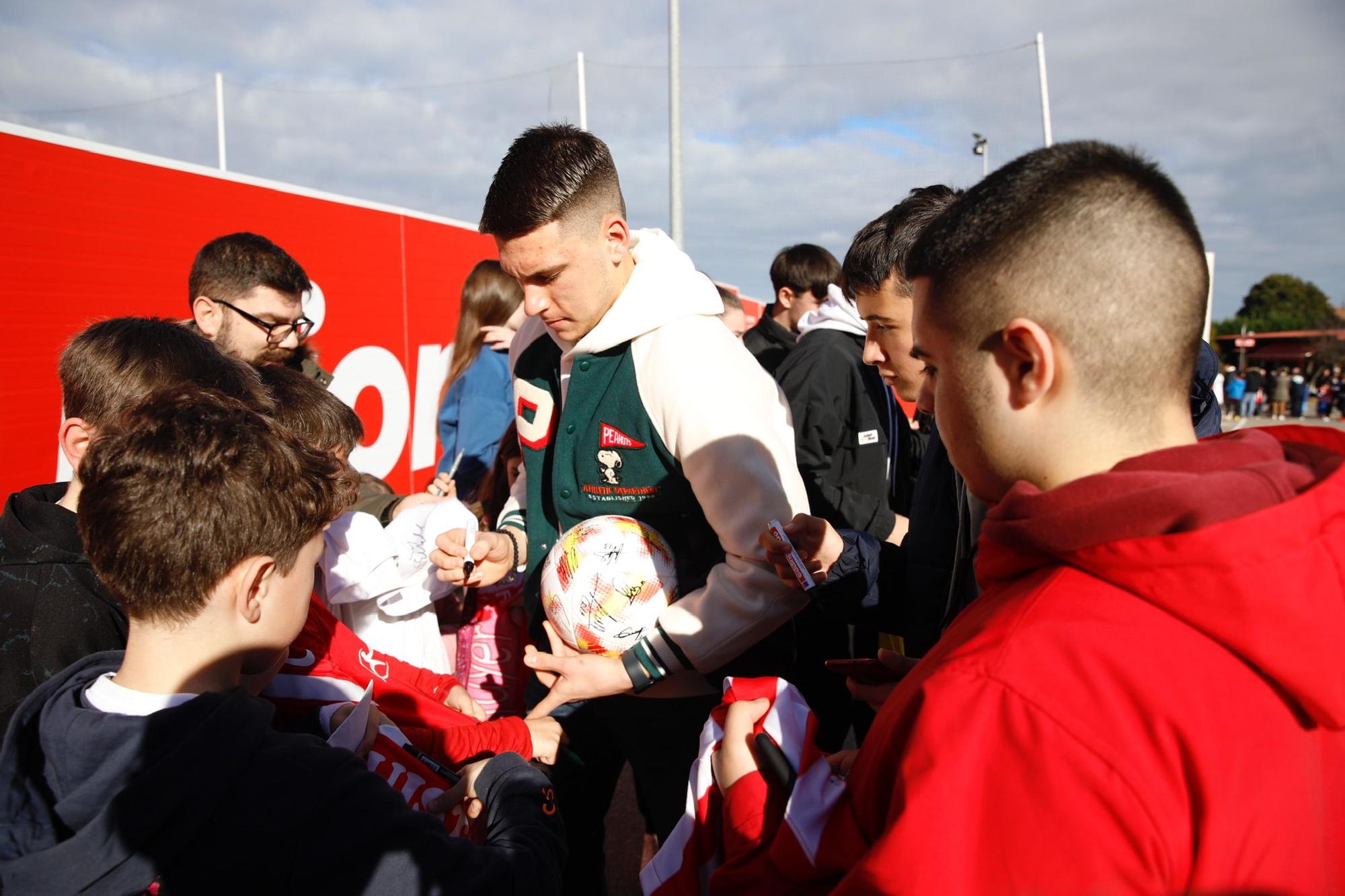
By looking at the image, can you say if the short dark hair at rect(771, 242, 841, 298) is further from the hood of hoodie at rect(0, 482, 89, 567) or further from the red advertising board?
the hood of hoodie at rect(0, 482, 89, 567)

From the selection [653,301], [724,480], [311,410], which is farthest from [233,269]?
[724,480]

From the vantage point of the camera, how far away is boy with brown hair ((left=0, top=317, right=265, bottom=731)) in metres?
1.67

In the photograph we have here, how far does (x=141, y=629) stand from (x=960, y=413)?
1.41 meters

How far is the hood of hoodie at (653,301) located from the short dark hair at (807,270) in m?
3.16

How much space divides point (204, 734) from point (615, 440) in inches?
52.6

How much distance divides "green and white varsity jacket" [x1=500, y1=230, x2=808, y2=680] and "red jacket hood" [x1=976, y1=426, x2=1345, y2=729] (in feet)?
3.86

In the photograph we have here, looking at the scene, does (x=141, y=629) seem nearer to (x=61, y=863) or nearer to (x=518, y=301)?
(x=61, y=863)

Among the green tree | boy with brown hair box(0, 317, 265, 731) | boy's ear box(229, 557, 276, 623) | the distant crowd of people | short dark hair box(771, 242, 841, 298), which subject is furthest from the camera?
the green tree

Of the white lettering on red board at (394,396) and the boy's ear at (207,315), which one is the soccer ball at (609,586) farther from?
the white lettering on red board at (394,396)

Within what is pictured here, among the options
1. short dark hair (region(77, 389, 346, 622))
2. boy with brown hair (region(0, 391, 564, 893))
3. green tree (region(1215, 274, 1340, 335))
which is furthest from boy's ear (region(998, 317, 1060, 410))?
green tree (region(1215, 274, 1340, 335))

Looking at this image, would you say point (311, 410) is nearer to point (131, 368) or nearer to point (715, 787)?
point (131, 368)

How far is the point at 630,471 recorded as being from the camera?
237 centimetres

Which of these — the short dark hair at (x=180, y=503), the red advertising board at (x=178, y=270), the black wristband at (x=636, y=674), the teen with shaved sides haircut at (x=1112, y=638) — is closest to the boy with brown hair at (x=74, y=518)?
the short dark hair at (x=180, y=503)

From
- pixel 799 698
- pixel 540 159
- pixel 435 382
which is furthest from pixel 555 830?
pixel 435 382
